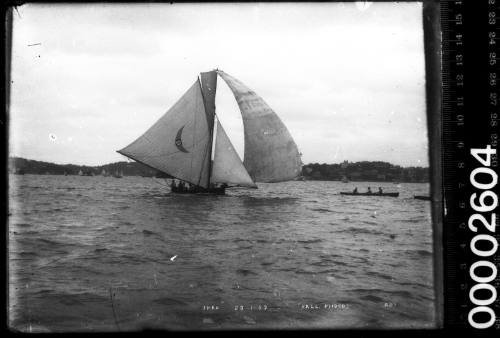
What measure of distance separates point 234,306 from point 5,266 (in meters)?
2.18

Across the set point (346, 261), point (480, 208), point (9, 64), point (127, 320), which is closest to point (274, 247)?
point (346, 261)

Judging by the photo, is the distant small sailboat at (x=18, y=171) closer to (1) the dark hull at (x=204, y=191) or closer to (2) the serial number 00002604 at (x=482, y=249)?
(2) the serial number 00002604 at (x=482, y=249)

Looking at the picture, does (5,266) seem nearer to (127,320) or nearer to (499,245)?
(127,320)

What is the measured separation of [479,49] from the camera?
2.94m

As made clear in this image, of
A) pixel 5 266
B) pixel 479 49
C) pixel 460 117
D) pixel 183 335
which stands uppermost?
pixel 479 49

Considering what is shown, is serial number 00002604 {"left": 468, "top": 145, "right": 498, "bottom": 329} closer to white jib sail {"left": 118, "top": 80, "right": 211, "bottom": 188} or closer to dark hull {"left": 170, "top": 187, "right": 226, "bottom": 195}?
white jib sail {"left": 118, "top": 80, "right": 211, "bottom": 188}

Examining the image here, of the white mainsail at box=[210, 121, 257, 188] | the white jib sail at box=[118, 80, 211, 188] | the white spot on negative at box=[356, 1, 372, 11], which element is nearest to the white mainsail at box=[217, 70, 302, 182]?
the white mainsail at box=[210, 121, 257, 188]

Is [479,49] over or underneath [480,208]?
over

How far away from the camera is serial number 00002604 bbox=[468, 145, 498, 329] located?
2977mm

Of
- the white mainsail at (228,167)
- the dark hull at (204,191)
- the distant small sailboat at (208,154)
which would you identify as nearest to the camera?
the distant small sailboat at (208,154)

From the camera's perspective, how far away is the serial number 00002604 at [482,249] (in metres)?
2.98

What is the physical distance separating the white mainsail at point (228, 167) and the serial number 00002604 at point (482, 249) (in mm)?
9552

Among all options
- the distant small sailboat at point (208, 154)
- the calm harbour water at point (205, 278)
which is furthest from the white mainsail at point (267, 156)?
the calm harbour water at point (205, 278)

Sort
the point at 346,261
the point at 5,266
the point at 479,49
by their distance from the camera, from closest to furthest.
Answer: the point at 479,49 < the point at 5,266 < the point at 346,261
